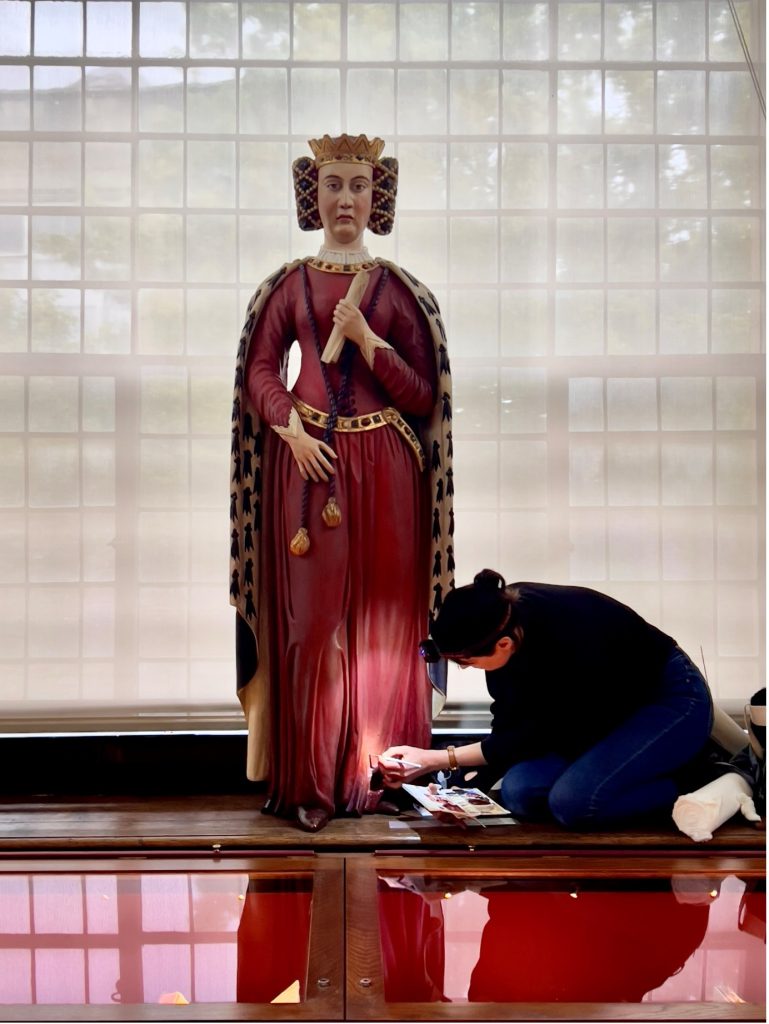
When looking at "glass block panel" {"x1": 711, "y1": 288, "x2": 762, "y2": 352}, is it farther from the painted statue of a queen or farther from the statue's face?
the statue's face

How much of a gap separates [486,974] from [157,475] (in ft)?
8.51

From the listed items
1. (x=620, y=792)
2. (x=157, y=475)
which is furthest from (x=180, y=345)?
(x=620, y=792)

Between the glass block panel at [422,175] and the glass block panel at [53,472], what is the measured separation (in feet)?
5.76

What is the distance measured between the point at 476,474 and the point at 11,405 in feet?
6.50

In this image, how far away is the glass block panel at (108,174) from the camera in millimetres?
3943

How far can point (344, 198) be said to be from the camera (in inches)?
128

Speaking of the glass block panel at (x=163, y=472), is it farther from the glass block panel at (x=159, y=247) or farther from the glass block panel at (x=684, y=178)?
the glass block panel at (x=684, y=178)

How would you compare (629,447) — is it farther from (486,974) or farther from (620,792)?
(486,974)

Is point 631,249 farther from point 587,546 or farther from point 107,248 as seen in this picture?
point 107,248

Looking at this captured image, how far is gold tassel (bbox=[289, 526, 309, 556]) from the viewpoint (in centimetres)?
316

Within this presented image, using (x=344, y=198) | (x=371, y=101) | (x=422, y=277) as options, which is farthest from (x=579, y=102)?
(x=344, y=198)

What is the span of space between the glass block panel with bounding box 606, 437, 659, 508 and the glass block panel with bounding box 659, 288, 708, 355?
44 cm

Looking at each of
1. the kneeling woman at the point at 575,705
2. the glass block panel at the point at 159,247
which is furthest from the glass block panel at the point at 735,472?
the glass block panel at the point at 159,247

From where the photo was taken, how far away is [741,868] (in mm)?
2643
